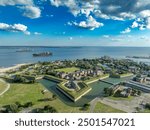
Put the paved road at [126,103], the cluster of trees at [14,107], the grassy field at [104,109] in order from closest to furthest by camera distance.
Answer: the cluster of trees at [14,107], the grassy field at [104,109], the paved road at [126,103]

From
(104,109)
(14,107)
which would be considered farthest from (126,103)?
(14,107)

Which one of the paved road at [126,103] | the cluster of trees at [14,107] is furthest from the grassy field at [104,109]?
the cluster of trees at [14,107]

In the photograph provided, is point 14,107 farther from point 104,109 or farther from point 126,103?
point 126,103

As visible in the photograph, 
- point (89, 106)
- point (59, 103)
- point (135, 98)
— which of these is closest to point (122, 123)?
point (89, 106)

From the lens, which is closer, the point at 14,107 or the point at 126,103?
the point at 14,107

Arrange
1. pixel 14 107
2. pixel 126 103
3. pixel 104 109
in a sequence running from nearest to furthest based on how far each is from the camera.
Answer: pixel 14 107 → pixel 104 109 → pixel 126 103

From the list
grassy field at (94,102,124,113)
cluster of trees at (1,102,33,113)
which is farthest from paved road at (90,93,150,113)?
cluster of trees at (1,102,33,113)

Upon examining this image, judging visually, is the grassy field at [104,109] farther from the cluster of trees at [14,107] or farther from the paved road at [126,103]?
the cluster of trees at [14,107]

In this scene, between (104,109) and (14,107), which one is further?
(104,109)

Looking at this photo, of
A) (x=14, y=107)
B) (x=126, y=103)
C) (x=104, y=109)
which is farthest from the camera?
(x=126, y=103)

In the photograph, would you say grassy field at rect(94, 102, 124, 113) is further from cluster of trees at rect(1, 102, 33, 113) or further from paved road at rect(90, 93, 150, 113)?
cluster of trees at rect(1, 102, 33, 113)

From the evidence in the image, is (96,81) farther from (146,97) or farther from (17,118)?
(17,118)
